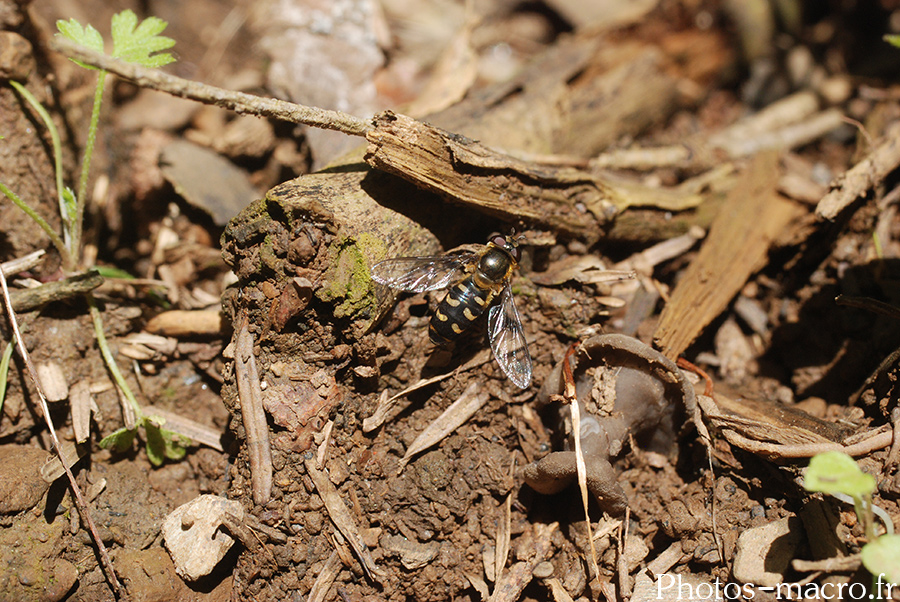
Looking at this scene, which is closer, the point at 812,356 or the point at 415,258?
the point at 415,258

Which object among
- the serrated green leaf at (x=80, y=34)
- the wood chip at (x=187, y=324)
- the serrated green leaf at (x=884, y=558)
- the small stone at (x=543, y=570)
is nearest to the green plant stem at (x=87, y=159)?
the serrated green leaf at (x=80, y=34)

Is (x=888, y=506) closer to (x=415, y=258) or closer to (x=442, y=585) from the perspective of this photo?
(x=442, y=585)

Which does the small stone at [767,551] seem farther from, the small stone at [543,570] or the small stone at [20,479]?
the small stone at [20,479]

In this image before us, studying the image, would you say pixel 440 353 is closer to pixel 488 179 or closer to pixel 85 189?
pixel 488 179

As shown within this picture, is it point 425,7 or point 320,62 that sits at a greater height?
point 425,7

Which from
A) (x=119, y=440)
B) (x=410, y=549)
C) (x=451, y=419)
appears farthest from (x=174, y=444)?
(x=451, y=419)

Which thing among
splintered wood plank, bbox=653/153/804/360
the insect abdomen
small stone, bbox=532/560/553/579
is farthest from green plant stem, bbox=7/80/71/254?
splintered wood plank, bbox=653/153/804/360

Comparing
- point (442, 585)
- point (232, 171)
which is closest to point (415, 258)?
point (442, 585)
